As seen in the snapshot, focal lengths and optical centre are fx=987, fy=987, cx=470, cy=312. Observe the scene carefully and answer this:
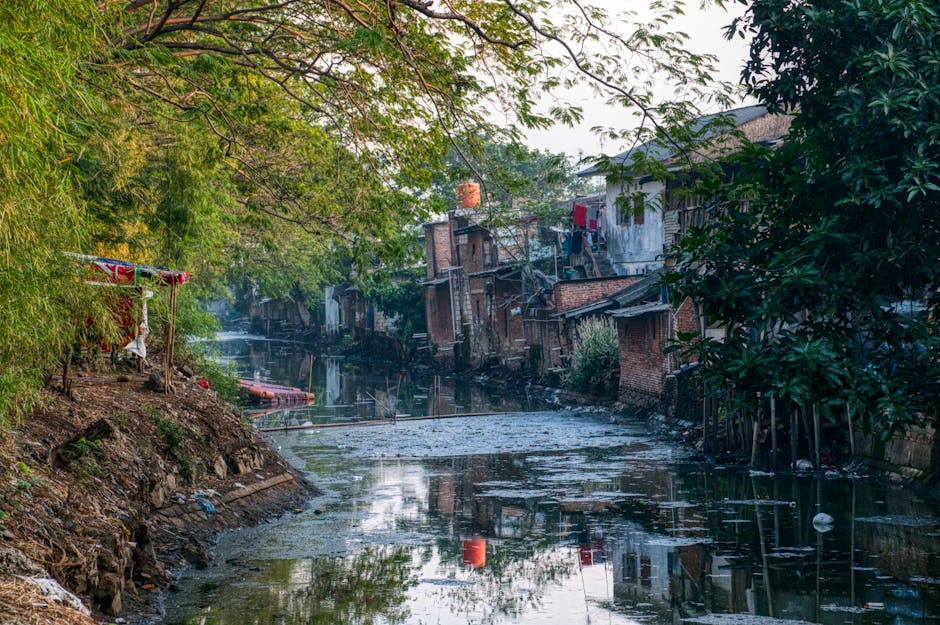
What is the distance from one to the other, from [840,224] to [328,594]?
5830 millimetres

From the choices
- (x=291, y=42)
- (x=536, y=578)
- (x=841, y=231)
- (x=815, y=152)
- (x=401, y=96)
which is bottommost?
(x=536, y=578)

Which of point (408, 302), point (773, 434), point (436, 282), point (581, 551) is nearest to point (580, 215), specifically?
point (436, 282)

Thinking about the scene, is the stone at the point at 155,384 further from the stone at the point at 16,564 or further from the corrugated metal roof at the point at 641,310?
the corrugated metal roof at the point at 641,310

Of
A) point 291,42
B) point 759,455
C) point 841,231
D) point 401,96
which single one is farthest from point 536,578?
point 759,455

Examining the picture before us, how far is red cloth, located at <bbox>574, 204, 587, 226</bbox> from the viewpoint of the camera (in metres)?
35.3

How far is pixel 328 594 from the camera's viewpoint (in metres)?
9.49

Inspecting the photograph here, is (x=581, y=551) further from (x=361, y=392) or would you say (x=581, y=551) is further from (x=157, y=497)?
(x=361, y=392)

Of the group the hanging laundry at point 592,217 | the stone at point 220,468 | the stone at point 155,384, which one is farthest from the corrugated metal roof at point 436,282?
the stone at point 220,468

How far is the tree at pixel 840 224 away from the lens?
8148 mm

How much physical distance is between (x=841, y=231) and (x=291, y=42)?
6.59m

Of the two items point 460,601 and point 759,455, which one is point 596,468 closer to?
point 759,455

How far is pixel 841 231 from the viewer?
8.59 metres

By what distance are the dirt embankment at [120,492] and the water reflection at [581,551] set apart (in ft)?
1.83

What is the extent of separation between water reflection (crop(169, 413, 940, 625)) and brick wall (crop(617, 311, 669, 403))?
711 centimetres
